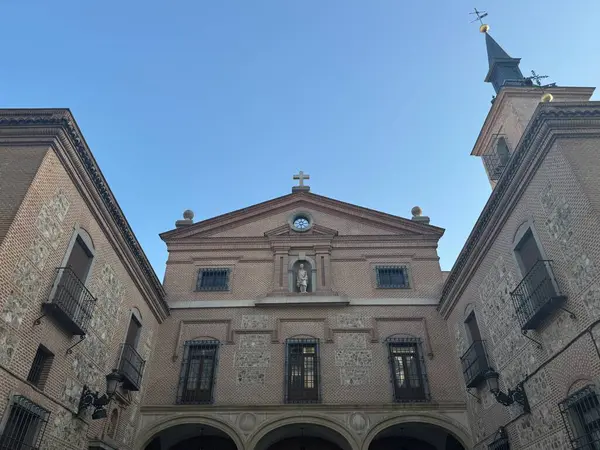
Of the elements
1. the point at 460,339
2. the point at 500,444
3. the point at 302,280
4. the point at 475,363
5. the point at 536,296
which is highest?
the point at 302,280

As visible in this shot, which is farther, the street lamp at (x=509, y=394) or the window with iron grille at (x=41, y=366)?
the street lamp at (x=509, y=394)

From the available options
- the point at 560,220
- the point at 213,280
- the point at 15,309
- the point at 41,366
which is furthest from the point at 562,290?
the point at 213,280

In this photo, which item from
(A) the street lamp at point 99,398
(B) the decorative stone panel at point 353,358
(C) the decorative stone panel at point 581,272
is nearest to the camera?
(C) the decorative stone panel at point 581,272

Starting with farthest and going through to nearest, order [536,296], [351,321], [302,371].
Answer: [351,321], [302,371], [536,296]

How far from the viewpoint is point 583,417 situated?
912 centimetres

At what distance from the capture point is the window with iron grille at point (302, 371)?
51.4ft

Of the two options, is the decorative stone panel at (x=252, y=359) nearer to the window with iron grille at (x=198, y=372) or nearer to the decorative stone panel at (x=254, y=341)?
the decorative stone panel at (x=254, y=341)

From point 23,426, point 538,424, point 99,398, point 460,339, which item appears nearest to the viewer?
point 23,426

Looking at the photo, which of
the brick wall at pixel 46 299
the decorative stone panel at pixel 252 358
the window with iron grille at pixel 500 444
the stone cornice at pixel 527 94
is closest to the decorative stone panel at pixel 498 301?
the window with iron grille at pixel 500 444

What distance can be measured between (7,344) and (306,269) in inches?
458

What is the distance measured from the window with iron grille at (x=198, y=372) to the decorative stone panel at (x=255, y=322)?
123cm

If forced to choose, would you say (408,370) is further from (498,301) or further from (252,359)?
(252,359)

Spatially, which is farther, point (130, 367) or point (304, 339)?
point (304, 339)

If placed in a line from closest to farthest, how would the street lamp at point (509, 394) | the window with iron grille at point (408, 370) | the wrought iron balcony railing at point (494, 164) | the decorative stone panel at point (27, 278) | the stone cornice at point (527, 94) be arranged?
1. the decorative stone panel at point (27, 278)
2. the street lamp at point (509, 394)
3. the window with iron grille at point (408, 370)
4. the wrought iron balcony railing at point (494, 164)
5. the stone cornice at point (527, 94)
